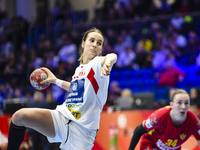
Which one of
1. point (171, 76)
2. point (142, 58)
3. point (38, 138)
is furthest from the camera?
point (142, 58)

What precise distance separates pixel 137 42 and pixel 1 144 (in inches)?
264

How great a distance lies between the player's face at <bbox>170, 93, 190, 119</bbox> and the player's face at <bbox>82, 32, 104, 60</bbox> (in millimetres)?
1189

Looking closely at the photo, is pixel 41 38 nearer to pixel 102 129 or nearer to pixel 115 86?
pixel 115 86

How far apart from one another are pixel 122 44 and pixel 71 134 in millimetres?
8448

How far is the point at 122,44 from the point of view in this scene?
11.3 m

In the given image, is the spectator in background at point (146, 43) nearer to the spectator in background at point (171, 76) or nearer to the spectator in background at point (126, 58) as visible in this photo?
the spectator in background at point (126, 58)

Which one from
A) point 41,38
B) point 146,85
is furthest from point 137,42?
point 41,38

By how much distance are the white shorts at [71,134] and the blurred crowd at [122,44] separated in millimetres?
5670

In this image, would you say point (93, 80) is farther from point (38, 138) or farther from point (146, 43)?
point (146, 43)

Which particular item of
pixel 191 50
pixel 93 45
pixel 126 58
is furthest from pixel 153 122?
pixel 126 58

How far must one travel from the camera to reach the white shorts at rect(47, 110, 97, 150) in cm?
315

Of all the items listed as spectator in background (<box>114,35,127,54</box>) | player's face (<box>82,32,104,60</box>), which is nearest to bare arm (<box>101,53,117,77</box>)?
player's face (<box>82,32,104,60</box>)

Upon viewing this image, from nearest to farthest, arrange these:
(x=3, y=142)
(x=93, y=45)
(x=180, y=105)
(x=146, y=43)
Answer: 1. (x=93, y=45)
2. (x=180, y=105)
3. (x=3, y=142)
4. (x=146, y=43)

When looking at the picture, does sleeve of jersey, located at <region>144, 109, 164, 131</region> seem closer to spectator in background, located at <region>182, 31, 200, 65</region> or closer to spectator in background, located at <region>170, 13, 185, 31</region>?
spectator in background, located at <region>182, 31, 200, 65</region>
